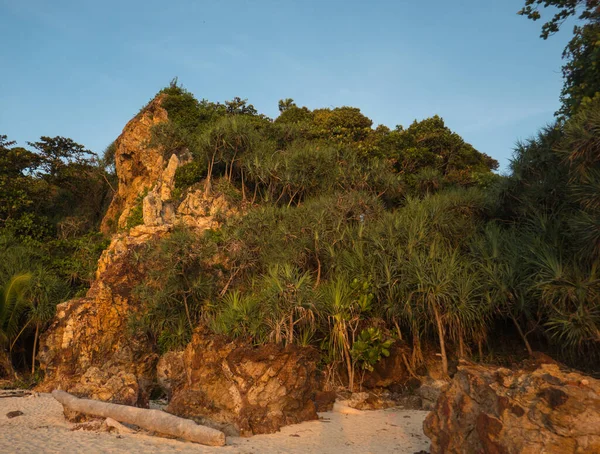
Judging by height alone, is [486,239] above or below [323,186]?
below

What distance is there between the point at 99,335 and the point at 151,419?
9247mm

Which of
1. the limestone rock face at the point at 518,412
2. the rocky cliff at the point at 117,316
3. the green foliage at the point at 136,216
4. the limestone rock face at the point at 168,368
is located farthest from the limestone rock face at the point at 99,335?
the limestone rock face at the point at 518,412

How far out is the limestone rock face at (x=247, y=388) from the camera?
10.1 metres

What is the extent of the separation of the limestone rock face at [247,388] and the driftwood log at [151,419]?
98 cm

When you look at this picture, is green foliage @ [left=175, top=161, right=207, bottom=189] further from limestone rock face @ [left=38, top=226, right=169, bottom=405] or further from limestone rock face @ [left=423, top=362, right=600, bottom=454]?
limestone rock face @ [left=423, top=362, right=600, bottom=454]

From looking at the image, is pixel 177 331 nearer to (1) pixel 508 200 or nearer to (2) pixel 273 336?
(2) pixel 273 336

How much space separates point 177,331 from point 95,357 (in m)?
3.34

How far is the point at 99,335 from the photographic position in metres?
17.3

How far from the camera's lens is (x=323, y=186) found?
68.9 feet

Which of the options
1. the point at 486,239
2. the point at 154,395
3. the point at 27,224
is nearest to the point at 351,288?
the point at 486,239

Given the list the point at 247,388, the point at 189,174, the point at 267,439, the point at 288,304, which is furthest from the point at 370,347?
the point at 189,174

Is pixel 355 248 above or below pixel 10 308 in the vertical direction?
above

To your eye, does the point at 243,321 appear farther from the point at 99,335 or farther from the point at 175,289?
the point at 99,335

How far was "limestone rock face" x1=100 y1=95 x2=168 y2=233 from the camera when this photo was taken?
2409 centimetres
